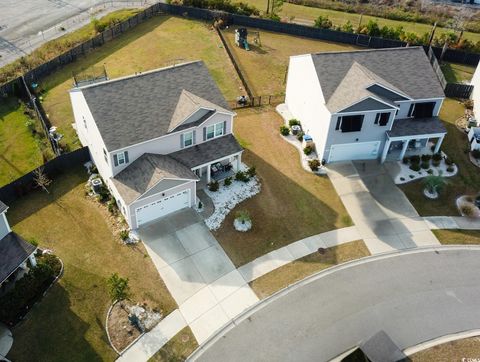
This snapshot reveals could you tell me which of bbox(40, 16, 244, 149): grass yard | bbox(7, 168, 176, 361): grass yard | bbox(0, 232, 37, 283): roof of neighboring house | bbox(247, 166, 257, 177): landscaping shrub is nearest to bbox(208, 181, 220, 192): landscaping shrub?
bbox(247, 166, 257, 177): landscaping shrub

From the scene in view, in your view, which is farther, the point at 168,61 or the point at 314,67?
the point at 168,61

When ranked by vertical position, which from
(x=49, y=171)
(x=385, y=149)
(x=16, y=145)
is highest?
(x=385, y=149)

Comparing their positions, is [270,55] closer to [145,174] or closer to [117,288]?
[145,174]

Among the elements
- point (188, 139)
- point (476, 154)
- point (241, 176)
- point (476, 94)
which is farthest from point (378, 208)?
point (476, 94)

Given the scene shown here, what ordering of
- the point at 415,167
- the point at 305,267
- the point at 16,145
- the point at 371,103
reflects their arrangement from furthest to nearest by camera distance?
the point at 16,145 → the point at 415,167 → the point at 371,103 → the point at 305,267

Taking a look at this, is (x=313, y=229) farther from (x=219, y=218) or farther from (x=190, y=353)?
(x=190, y=353)

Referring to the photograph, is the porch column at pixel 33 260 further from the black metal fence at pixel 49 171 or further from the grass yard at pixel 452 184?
the grass yard at pixel 452 184

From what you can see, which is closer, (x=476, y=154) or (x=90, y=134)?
(x=90, y=134)

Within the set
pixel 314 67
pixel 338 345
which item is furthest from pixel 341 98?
pixel 338 345
